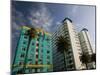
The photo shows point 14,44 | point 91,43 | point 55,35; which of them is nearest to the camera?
point 14,44

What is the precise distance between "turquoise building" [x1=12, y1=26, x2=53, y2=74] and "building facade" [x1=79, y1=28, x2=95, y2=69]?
1.39 ft

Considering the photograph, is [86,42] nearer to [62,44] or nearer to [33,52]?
[62,44]

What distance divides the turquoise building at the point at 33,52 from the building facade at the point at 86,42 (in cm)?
42

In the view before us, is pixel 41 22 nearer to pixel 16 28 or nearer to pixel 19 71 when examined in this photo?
pixel 16 28

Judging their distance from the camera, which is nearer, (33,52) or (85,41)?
(33,52)

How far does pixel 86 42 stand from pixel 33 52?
0.69 meters

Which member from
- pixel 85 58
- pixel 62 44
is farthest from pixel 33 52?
pixel 85 58

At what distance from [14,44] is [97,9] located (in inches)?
45.5

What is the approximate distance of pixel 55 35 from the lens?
2350mm

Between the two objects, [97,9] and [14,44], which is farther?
[97,9]

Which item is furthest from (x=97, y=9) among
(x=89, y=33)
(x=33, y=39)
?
(x=33, y=39)

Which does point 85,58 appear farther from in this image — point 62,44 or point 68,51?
point 62,44

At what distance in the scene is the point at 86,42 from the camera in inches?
97.6

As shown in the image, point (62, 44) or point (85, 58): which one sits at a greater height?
point (62, 44)
